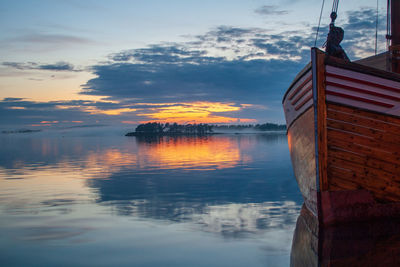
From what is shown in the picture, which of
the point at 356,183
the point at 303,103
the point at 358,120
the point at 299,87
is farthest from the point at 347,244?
the point at 299,87

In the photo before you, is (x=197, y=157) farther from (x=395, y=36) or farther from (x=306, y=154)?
(x=306, y=154)

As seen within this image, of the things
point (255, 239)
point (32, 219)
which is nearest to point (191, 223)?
point (255, 239)

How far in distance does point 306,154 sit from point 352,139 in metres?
1.02

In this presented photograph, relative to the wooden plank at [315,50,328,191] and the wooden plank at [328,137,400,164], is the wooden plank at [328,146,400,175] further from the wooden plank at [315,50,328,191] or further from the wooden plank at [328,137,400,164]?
the wooden plank at [315,50,328,191]

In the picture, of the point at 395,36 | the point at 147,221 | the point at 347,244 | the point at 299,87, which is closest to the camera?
the point at 347,244

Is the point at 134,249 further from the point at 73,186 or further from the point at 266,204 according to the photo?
the point at 73,186

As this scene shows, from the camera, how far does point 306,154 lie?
26.8ft

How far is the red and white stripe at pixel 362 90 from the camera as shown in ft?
24.1

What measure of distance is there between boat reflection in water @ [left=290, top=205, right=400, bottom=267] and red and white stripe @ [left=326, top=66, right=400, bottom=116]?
7.29 feet

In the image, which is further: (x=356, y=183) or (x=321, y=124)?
(x=356, y=183)

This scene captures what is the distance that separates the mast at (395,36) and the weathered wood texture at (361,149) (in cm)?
279

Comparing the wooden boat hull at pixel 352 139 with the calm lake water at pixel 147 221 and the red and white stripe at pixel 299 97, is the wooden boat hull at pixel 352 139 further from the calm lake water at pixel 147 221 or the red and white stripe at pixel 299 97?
the calm lake water at pixel 147 221

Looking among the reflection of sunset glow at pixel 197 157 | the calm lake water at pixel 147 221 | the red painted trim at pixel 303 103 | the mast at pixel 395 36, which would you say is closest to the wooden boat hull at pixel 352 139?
the red painted trim at pixel 303 103

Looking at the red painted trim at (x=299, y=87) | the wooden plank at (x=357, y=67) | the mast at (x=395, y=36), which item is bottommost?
the red painted trim at (x=299, y=87)
